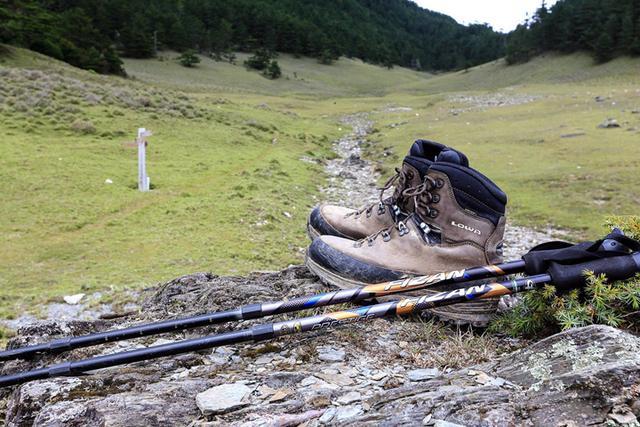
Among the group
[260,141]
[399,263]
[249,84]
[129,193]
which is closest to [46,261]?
[129,193]

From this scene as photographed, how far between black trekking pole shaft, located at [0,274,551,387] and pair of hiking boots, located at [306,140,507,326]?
0.72 ft

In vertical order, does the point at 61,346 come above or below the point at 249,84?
below

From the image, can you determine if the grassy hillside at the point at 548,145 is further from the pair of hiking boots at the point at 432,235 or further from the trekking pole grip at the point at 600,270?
the trekking pole grip at the point at 600,270

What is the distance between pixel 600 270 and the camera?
2.57 m

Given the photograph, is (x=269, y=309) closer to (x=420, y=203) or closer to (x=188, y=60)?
(x=420, y=203)

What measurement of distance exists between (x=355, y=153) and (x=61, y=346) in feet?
79.1

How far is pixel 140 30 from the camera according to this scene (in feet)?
301

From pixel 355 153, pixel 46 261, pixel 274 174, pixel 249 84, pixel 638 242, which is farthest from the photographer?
pixel 249 84

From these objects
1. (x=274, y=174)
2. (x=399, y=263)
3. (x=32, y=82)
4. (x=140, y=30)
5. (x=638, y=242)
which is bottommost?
(x=274, y=174)

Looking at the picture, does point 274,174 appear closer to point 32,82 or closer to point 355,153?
point 355,153

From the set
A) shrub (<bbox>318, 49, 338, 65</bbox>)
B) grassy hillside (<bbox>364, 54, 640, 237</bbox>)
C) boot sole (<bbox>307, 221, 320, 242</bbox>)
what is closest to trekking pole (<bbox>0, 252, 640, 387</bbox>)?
boot sole (<bbox>307, 221, 320, 242</bbox>)

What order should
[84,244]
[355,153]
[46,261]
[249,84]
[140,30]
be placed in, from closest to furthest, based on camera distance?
1. [46,261]
2. [84,244]
3. [355,153]
4. [249,84]
5. [140,30]

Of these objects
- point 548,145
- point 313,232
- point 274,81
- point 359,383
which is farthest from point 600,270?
point 274,81

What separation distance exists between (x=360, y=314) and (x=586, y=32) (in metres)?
104
